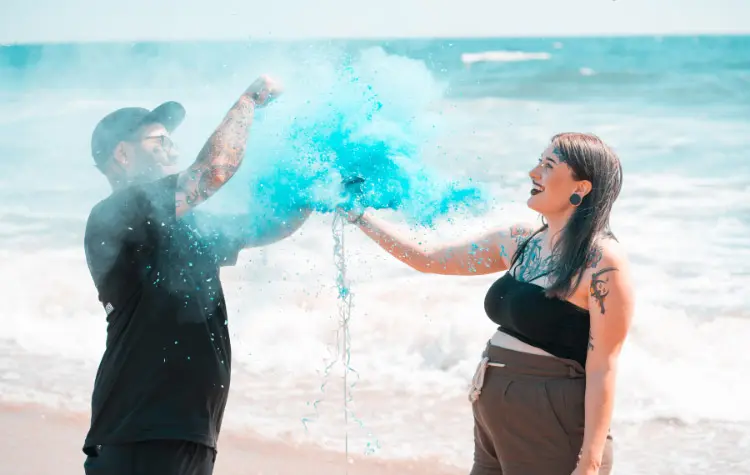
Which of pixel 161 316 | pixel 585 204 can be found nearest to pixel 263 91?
pixel 161 316

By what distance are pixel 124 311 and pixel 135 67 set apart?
1552 centimetres

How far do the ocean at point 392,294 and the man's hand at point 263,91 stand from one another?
0.09 m

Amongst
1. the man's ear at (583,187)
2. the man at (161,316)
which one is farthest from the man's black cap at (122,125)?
the man's ear at (583,187)

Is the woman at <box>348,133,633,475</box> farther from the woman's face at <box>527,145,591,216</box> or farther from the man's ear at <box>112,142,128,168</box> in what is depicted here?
the man's ear at <box>112,142,128,168</box>

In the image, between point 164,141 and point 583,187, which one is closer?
point 583,187

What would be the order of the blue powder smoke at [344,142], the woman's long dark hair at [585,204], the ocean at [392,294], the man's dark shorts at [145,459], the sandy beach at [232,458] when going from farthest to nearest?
1. the sandy beach at [232,458]
2. the ocean at [392,294]
3. the blue powder smoke at [344,142]
4. the woman's long dark hair at [585,204]
5. the man's dark shorts at [145,459]

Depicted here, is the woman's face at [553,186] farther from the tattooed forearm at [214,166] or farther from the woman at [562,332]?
the tattooed forearm at [214,166]

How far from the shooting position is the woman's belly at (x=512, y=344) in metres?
3.11

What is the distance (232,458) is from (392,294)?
3.73 metres

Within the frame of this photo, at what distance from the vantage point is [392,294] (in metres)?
9.12

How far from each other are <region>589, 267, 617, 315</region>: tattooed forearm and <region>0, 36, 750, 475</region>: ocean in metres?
0.71

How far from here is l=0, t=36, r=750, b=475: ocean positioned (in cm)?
434

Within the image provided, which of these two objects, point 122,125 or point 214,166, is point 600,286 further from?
point 122,125

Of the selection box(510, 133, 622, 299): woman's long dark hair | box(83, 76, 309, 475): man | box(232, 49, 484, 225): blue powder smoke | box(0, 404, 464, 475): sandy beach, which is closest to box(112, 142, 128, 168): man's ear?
box(83, 76, 309, 475): man
